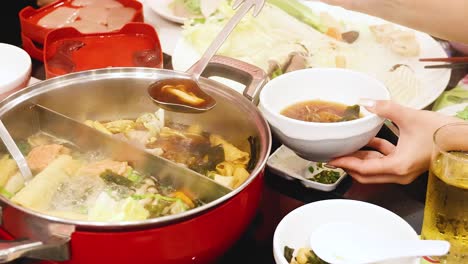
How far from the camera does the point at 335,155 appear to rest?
163 cm

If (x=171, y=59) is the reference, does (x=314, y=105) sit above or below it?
above

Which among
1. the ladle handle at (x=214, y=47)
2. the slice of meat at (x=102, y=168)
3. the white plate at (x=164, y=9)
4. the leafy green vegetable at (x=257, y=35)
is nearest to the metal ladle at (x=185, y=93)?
the ladle handle at (x=214, y=47)

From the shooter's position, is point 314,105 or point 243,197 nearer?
point 243,197

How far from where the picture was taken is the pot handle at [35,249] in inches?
43.3

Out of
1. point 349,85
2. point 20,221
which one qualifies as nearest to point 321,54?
point 349,85

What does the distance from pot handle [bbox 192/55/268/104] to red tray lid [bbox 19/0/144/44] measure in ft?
2.96

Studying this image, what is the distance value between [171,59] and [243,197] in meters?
1.26

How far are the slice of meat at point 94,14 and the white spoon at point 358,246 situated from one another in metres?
1.63

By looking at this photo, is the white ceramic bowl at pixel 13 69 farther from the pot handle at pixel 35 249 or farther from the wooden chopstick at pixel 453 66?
the wooden chopstick at pixel 453 66

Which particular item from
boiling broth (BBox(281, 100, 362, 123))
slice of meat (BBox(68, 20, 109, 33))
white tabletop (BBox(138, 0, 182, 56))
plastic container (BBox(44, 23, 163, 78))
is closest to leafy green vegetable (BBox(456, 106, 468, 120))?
boiling broth (BBox(281, 100, 362, 123))

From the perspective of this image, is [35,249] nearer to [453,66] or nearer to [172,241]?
[172,241]

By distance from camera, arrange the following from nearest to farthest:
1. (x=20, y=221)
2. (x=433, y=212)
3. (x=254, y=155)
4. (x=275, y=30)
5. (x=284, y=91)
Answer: (x=20, y=221)
(x=433, y=212)
(x=254, y=155)
(x=284, y=91)
(x=275, y=30)

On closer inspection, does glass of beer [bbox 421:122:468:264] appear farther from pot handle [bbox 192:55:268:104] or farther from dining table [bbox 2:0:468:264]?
pot handle [bbox 192:55:268:104]

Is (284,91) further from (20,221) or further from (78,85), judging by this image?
(20,221)
